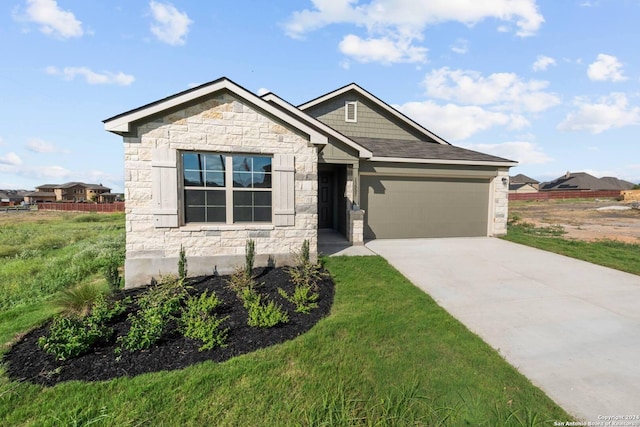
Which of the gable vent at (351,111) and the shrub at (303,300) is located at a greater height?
the gable vent at (351,111)

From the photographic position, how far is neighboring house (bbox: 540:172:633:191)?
59406mm

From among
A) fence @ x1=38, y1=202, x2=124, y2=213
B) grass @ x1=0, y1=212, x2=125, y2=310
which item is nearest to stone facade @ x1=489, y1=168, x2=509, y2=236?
grass @ x1=0, y1=212, x2=125, y2=310

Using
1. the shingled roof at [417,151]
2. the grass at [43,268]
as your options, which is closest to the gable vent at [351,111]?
the shingled roof at [417,151]

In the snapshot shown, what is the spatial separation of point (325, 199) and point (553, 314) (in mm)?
8308

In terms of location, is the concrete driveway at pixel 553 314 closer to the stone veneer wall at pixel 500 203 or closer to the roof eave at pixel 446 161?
the stone veneer wall at pixel 500 203

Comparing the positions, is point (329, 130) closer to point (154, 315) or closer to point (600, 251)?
point (154, 315)

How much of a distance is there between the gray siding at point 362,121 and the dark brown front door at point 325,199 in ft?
8.35

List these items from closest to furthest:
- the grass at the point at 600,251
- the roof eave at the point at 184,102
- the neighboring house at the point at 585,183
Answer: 1. the roof eave at the point at 184,102
2. the grass at the point at 600,251
3. the neighboring house at the point at 585,183

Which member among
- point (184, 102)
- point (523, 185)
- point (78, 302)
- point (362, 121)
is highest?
point (362, 121)

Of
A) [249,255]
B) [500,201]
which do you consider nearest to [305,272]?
[249,255]

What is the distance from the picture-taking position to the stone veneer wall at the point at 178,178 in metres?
5.79

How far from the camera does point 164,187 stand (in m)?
5.82

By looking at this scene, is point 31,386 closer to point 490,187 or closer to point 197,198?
point 197,198

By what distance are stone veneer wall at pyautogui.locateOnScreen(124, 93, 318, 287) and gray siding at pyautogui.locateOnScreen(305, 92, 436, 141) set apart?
20.1 ft
